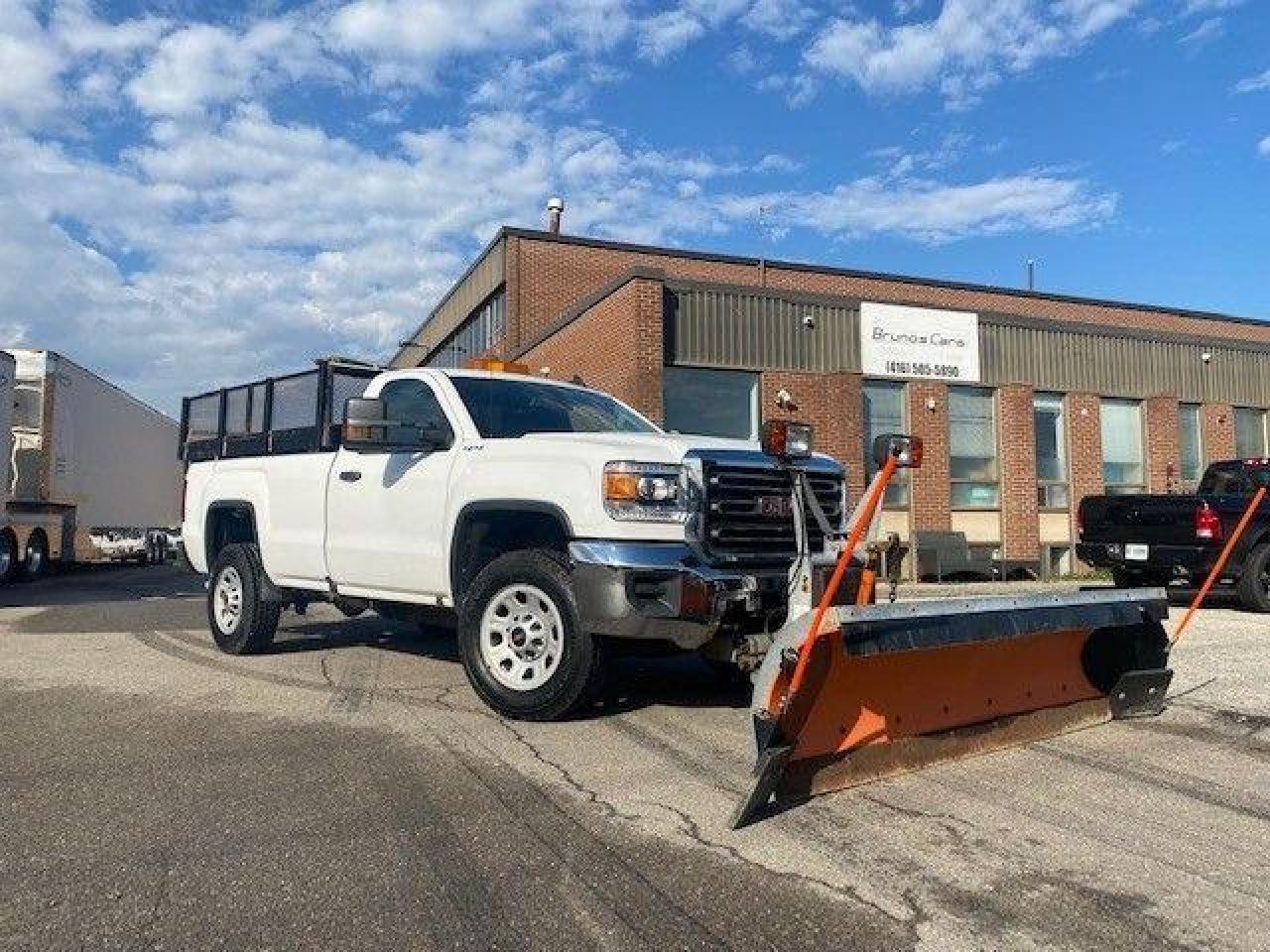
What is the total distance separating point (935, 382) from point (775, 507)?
14117 mm

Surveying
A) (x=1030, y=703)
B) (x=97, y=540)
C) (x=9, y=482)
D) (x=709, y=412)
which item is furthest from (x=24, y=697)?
(x=97, y=540)

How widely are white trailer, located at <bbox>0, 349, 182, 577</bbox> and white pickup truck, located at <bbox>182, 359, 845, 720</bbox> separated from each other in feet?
37.8

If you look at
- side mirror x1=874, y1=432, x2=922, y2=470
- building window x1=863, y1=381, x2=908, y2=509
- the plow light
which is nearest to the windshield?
the plow light

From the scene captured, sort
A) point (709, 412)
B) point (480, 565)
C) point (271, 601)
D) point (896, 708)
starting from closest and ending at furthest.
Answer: point (896, 708), point (480, 565), point (271, 601), point (709, 412)

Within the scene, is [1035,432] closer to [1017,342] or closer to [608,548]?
[1017,342]

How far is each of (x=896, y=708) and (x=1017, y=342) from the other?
1658 cm

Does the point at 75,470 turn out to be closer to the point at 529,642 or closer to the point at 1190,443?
the point at 529,642

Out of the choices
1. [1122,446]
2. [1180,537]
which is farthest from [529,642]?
[1122,446]

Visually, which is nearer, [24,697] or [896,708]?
[896,708]

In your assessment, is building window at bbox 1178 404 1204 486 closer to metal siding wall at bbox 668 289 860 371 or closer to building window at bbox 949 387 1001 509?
building window at bbox 949 387 1001 509

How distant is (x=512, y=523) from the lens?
19.9 feet

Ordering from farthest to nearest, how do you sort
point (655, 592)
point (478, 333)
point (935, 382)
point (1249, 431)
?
point (478, 333), point (1249, 431), point (935, 382), point (655, 592)

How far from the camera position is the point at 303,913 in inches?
125

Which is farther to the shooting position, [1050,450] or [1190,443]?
[1190,443]
